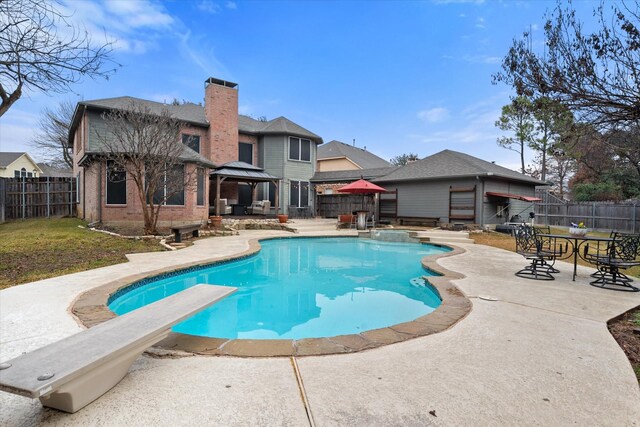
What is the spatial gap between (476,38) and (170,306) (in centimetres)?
1364

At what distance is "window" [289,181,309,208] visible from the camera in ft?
68.3

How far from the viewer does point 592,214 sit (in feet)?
59.1

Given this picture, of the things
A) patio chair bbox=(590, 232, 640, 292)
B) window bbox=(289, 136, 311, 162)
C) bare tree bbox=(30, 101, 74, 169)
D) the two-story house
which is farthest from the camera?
bare tree bbox=(30, 101, 74, 169)

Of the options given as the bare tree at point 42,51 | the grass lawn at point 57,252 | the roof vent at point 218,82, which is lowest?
the grass lawn at point 57,252

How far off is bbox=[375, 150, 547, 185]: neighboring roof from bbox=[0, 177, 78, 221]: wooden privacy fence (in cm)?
1747

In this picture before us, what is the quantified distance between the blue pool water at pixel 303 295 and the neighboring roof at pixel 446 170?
26.3 ft

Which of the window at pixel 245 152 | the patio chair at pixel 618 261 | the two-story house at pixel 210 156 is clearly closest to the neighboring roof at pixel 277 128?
the two-story house at pixel 210 156

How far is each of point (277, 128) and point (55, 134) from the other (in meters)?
20.2

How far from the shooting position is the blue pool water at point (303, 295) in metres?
4.91

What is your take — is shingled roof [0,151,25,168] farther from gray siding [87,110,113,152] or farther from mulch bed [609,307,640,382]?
mulch bed [609,307,640,382]

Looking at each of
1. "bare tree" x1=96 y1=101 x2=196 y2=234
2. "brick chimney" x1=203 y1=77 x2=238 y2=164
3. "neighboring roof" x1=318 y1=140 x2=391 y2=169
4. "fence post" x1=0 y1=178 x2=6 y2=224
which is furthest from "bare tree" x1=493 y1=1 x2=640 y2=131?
"neighboring roof" x1=318 y1=140 x2=391 y2=169

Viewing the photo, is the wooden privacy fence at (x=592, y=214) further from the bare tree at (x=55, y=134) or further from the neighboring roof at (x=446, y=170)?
the bare tree at (x=55, y=134)

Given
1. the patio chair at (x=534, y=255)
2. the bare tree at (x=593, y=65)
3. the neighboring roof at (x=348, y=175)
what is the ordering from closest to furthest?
the bare tree at (x=593, y=65)
the patio chair at (x=534, y=255)
the neighboring roof at (x=348, y=175)

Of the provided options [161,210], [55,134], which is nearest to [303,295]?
[161,210]
